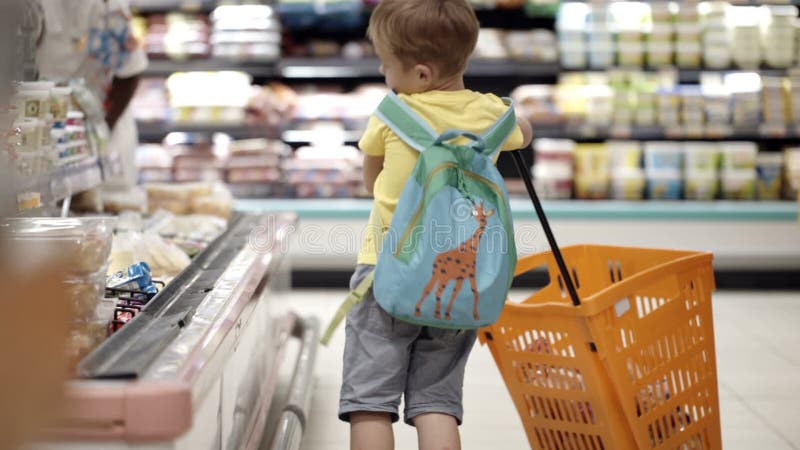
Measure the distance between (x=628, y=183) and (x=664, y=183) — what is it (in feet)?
0.72

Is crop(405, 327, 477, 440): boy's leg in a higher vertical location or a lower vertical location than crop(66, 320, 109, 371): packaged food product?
lower

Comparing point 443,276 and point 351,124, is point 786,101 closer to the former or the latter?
point 351,124

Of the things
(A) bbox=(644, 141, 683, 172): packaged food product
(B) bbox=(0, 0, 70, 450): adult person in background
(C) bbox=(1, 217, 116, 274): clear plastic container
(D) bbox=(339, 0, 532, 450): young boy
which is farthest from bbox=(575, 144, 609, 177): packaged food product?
(B) bbox=(0, 0, 70, 450): adult person in background

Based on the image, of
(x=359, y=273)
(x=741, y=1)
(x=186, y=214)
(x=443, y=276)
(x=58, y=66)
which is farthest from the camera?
(x=741, y=1)

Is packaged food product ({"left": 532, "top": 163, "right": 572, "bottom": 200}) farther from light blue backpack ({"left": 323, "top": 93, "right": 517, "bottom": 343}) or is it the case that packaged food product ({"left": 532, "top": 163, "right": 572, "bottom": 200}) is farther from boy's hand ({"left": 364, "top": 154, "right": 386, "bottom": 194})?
light blue backpack ({"left": 323, "top": 93, "right": 517, "bottom": 343})

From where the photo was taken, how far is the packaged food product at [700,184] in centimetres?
568

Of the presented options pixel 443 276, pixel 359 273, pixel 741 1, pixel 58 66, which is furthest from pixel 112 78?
pixel 741 1

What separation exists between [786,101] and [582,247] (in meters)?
3.83

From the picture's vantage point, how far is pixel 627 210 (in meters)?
5.48

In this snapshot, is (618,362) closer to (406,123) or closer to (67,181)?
(406,123)

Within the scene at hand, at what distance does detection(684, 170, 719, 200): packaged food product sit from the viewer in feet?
18.6

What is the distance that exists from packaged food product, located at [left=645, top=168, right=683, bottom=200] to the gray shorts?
3.94 m

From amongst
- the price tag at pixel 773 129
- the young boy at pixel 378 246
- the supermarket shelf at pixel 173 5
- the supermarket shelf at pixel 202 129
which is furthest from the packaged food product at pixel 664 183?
the young boy at pixel 378 246

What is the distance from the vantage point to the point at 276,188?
5.80 meters
